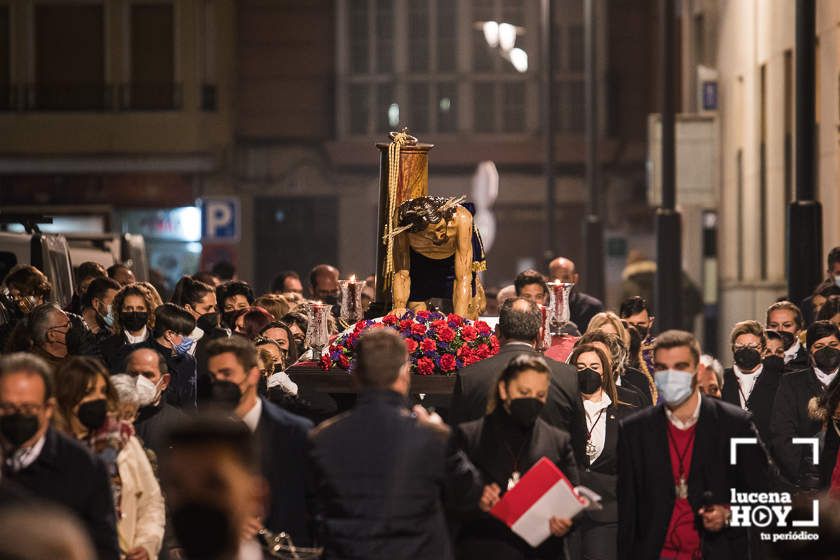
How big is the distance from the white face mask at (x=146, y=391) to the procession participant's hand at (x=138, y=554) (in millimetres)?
1430

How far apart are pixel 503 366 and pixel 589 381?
1376mm

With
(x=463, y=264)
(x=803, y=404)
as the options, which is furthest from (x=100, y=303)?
(x=803, y=404)

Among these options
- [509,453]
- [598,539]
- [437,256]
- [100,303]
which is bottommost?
[598,539]

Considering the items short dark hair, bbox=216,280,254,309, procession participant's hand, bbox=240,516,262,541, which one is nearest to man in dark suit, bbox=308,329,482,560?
procession participant's hand, bbox=240,516,262,541

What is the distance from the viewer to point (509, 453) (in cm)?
870

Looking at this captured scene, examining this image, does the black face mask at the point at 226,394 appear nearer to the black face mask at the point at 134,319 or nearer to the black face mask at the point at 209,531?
the black face mask at the point at 209,531

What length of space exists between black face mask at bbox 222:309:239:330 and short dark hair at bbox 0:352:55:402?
6.42 metres

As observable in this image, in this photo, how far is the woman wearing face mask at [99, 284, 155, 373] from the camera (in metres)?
12.1

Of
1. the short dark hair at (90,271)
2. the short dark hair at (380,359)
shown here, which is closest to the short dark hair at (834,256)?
the short dark hair at (90,271)

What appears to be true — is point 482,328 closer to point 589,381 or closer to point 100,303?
point 589,381

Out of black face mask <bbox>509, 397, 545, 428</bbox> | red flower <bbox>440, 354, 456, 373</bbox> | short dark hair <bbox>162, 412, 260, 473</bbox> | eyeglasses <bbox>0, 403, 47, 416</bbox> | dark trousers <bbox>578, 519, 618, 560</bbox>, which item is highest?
short dark hair <bbox>162, 412, 260, 473</bbox>

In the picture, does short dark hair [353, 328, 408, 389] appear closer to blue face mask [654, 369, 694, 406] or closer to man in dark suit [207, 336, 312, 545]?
man in dark suit [207, 336, 312, 545]

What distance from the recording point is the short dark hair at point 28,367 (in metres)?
7.27

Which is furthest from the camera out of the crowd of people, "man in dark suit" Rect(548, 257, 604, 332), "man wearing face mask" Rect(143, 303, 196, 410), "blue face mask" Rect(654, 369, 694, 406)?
"man in dark suit" Rect(548, 257, 604, 332)
